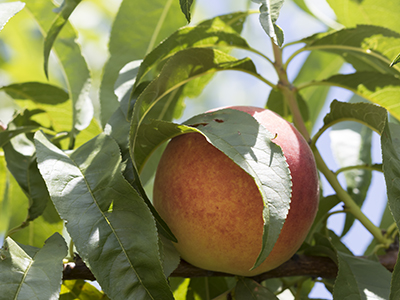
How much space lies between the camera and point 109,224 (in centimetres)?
54

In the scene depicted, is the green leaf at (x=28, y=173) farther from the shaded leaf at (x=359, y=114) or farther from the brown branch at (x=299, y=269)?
the shaded leaf at (x=359, y=114)

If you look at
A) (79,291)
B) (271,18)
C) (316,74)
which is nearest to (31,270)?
(79,291)

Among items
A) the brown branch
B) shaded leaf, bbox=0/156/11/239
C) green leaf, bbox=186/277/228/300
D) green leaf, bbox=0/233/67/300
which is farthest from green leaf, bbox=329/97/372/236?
shaded leaf, bbox=0/156/11/239

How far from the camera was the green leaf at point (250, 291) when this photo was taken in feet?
2.25

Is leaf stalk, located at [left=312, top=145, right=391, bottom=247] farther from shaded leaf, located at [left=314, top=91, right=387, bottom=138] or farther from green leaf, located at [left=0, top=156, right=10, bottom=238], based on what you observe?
green leaf, located at [left=0, top=156, right=10, bottom=238]

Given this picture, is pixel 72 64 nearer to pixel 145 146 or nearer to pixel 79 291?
pixel 145 146

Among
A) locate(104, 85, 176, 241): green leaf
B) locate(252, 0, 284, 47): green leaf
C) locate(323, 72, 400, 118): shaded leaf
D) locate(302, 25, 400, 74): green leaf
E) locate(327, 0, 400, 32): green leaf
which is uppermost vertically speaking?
locate(327, 0, 400, 32): green leaf

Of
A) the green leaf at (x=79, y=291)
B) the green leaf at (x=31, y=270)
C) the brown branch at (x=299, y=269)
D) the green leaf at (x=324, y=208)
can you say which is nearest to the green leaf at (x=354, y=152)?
the green leaf at (x=324, y=208)

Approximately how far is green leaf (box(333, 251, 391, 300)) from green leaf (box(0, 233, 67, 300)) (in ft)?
1.29

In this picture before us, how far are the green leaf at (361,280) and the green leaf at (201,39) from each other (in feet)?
1.44

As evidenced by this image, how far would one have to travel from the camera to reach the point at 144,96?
64 centimetres

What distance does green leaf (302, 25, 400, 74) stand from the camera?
2.75 feet

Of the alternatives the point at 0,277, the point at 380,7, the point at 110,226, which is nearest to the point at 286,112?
the point at 380,7

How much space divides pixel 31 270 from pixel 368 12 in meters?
0.92
